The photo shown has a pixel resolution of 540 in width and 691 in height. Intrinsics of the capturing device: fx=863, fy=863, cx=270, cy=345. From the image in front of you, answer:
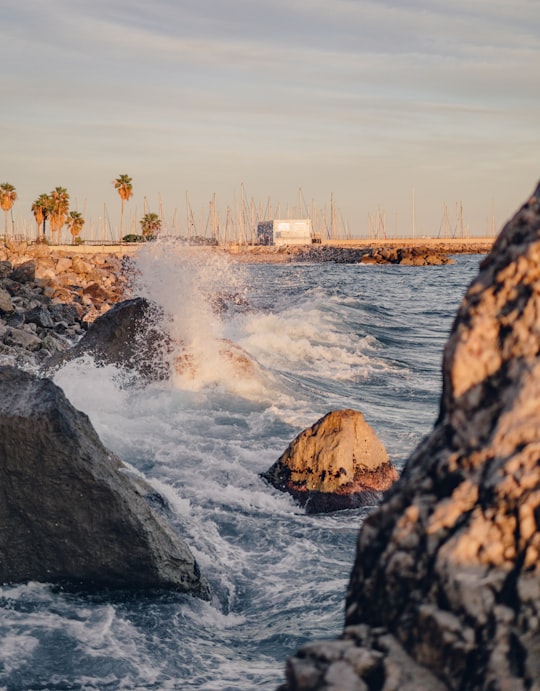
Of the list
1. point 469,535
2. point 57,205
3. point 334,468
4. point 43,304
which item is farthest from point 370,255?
point 469,535

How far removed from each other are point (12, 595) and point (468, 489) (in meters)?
4.16

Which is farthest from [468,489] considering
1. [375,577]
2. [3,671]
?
[3,671]

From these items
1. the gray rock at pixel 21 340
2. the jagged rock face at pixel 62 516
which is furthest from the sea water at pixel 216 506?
the gray rock at pixel 21 340

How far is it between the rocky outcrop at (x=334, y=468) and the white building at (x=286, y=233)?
5576 inches

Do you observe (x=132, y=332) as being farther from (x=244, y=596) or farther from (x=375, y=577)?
(x=375, y=577)

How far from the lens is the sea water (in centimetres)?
482

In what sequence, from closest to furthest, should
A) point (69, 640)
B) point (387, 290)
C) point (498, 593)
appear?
point (498, 593), point (69, 640), point (387, 290)

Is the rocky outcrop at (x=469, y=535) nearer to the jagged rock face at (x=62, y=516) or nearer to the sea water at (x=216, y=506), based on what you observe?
the sea water at (x=216, y=506)

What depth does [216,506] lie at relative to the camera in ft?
26.6

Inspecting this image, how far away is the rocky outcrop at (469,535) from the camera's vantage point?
189cm

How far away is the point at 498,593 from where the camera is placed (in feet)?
6.24

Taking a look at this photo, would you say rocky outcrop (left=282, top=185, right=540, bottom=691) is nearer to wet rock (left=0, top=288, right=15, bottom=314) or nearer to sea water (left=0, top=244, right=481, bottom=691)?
sea water (left=0, top=244, right=481, bottom=691)

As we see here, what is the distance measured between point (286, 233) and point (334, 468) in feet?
475

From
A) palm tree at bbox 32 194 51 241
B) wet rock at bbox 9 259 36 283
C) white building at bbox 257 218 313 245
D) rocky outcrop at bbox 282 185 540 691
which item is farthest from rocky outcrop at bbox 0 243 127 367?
white building at bbox 257 218 313 245
